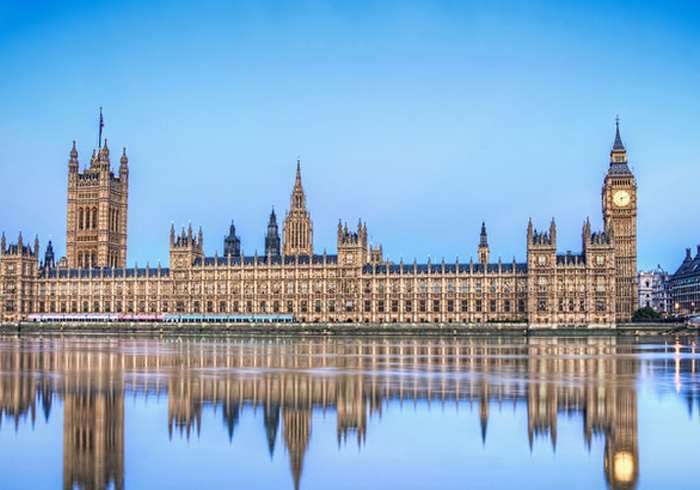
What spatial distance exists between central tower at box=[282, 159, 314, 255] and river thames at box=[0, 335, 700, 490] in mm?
129612

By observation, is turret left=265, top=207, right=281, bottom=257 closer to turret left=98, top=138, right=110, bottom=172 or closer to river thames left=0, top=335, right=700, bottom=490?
turret left=98, top=138, right=110, bottom=172

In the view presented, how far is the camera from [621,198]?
149 metres

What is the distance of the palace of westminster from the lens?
5030 inches

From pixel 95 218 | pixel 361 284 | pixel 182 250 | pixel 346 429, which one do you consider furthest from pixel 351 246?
pixel 346 429

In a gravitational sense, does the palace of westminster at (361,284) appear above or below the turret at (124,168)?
below

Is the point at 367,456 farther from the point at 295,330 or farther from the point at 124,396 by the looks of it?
the point at 295,330

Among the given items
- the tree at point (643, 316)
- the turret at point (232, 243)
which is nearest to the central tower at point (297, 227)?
the turret at point (232, 243)

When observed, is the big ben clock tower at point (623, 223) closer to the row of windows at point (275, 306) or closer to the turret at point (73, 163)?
the row of windows at point (275, 306)

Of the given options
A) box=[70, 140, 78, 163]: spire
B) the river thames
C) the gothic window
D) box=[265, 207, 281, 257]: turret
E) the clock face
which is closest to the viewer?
the river thames

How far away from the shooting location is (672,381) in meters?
40.2

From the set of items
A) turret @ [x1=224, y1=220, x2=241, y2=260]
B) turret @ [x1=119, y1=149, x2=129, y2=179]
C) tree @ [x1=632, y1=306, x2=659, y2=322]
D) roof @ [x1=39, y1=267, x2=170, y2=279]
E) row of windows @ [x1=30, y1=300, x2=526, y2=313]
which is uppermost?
turret @ [x1=119, y1=149, x2=129, y2=179]

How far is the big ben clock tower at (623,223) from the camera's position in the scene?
478 feet

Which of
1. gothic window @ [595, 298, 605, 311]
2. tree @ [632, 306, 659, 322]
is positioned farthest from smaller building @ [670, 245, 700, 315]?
gothic window @ [595, 298, 605, 311]

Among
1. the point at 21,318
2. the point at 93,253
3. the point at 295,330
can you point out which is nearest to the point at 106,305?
the point at 21,318
